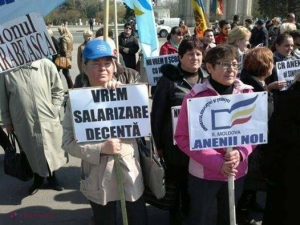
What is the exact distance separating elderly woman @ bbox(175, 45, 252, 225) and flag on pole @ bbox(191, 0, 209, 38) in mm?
4082

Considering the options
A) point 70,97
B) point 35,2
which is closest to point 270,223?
point 70,97

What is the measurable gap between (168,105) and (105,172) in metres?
0.88

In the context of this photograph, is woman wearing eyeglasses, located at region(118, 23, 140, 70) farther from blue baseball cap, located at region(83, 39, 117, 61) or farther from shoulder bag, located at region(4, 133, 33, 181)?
blue baseball cap, located at region(83, 39, 117, 61)

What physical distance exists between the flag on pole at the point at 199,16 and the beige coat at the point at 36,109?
128 inches

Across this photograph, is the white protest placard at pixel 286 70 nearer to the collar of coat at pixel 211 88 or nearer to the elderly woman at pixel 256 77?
the elderly woman at pixel 256 77

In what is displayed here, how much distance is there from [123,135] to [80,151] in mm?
298

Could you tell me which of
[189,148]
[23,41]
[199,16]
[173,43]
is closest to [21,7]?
[23,41]

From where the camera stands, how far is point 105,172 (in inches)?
99.9

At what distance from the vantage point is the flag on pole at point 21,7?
9.56 ft

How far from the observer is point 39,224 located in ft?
12.3

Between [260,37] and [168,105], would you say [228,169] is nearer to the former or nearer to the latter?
[168,105]

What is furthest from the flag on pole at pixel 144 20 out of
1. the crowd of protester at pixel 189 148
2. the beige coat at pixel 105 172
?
the beige coat at pixel 105 172

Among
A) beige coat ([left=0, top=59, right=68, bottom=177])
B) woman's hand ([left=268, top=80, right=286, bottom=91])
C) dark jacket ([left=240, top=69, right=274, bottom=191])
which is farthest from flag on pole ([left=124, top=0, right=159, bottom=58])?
dark jacket ([left=240, top=69, right=274, bottom=191])

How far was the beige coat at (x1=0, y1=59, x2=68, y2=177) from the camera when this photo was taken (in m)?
3.88
